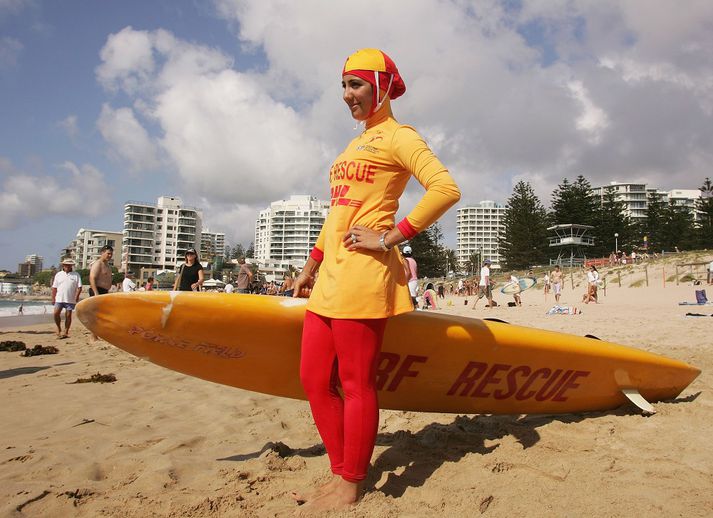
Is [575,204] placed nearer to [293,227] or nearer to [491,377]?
[491,377]

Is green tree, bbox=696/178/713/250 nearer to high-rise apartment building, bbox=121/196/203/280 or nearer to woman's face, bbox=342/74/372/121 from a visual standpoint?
woman's face, bbox=342/74/372/121

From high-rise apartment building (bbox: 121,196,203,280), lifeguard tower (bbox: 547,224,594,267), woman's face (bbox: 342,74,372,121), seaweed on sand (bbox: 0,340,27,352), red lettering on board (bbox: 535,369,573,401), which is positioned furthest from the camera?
high-rise apartment building (bbox: 121,196,203,280)

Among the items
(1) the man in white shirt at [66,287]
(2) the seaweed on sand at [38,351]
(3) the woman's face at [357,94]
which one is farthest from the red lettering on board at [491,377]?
(1) the man in white shirt at [66,287]

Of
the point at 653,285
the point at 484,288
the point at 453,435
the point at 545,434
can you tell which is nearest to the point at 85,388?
the point at 453,435

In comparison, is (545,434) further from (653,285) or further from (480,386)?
(653,285)

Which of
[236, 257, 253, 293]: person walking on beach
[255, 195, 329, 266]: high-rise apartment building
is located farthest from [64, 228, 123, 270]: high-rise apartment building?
[236, 257, 253, 293]: person walking on beach

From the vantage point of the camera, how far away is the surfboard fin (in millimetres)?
2814

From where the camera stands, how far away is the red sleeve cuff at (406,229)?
71.6 inches

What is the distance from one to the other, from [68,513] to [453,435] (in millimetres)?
1894

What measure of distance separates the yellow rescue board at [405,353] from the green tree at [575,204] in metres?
53.7

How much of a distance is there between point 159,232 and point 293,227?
130 feet

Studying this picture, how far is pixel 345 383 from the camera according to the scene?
1927 mm

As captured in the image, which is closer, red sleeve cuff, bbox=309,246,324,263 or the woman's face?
the woman's face

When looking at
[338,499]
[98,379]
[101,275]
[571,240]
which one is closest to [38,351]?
[101,275]
